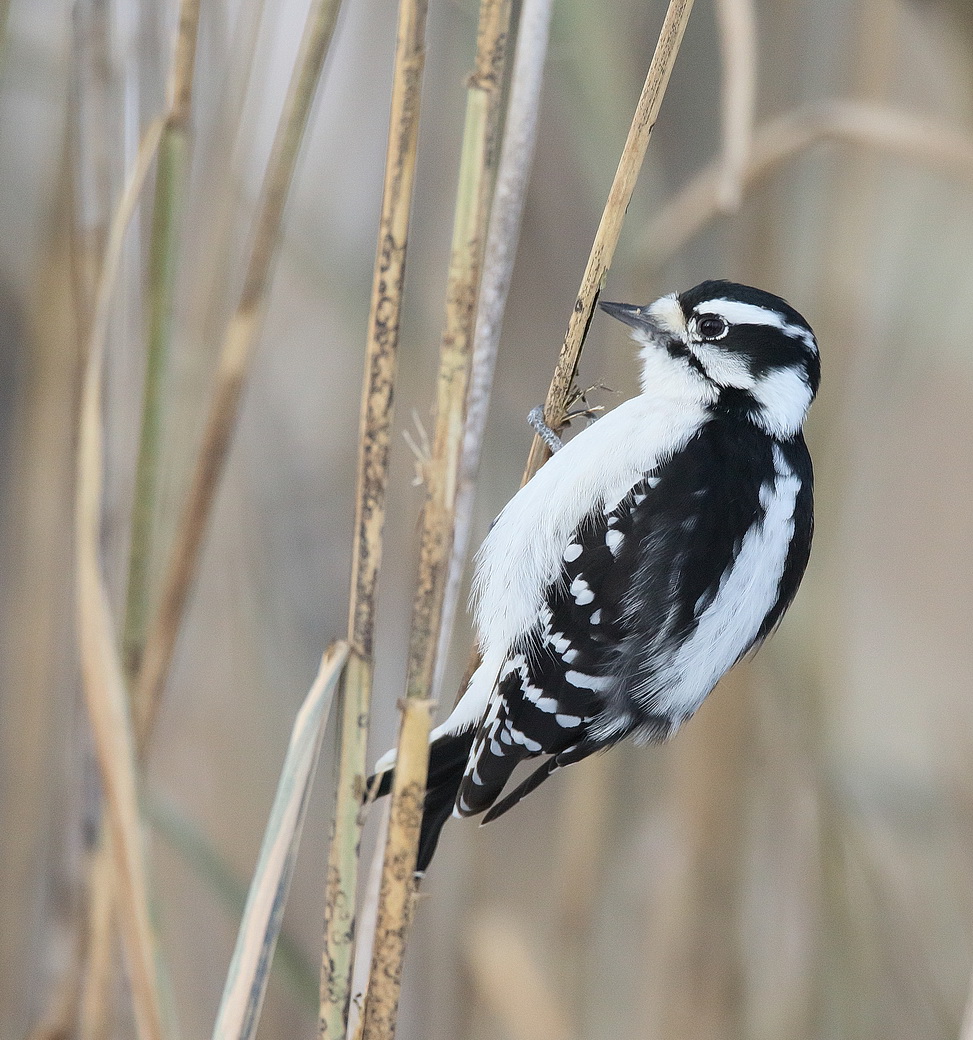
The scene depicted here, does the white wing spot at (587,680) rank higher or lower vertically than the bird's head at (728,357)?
lower

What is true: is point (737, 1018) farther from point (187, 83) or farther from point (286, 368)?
point (187, 83)

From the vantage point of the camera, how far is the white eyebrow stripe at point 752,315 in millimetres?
1433

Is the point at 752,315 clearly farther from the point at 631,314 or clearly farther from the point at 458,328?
the point at 458,328

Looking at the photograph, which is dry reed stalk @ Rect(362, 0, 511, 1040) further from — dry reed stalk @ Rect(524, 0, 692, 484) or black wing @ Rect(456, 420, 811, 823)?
black wing @ Rect(456, 420, 811, 823)

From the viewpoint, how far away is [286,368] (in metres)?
1.92

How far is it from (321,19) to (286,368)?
3.24 feet

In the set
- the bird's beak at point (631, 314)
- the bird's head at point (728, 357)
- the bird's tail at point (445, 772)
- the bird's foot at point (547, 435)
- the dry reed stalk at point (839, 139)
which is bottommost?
the bird's tail at point (445, 772)

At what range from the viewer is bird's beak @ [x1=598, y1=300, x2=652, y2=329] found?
1.45m

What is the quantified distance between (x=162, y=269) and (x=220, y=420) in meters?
0.18

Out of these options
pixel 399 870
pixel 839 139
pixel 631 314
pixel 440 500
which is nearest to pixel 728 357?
pixel 631 314

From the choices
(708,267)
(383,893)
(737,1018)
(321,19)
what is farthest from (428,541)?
(737,1018)

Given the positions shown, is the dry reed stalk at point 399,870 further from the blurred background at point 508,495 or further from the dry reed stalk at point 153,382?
the blurred background at point 508,495

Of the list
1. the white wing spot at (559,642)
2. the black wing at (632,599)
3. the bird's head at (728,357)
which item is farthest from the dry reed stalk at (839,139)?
the white wing spot at (559,642)

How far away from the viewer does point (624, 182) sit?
3.28ft
